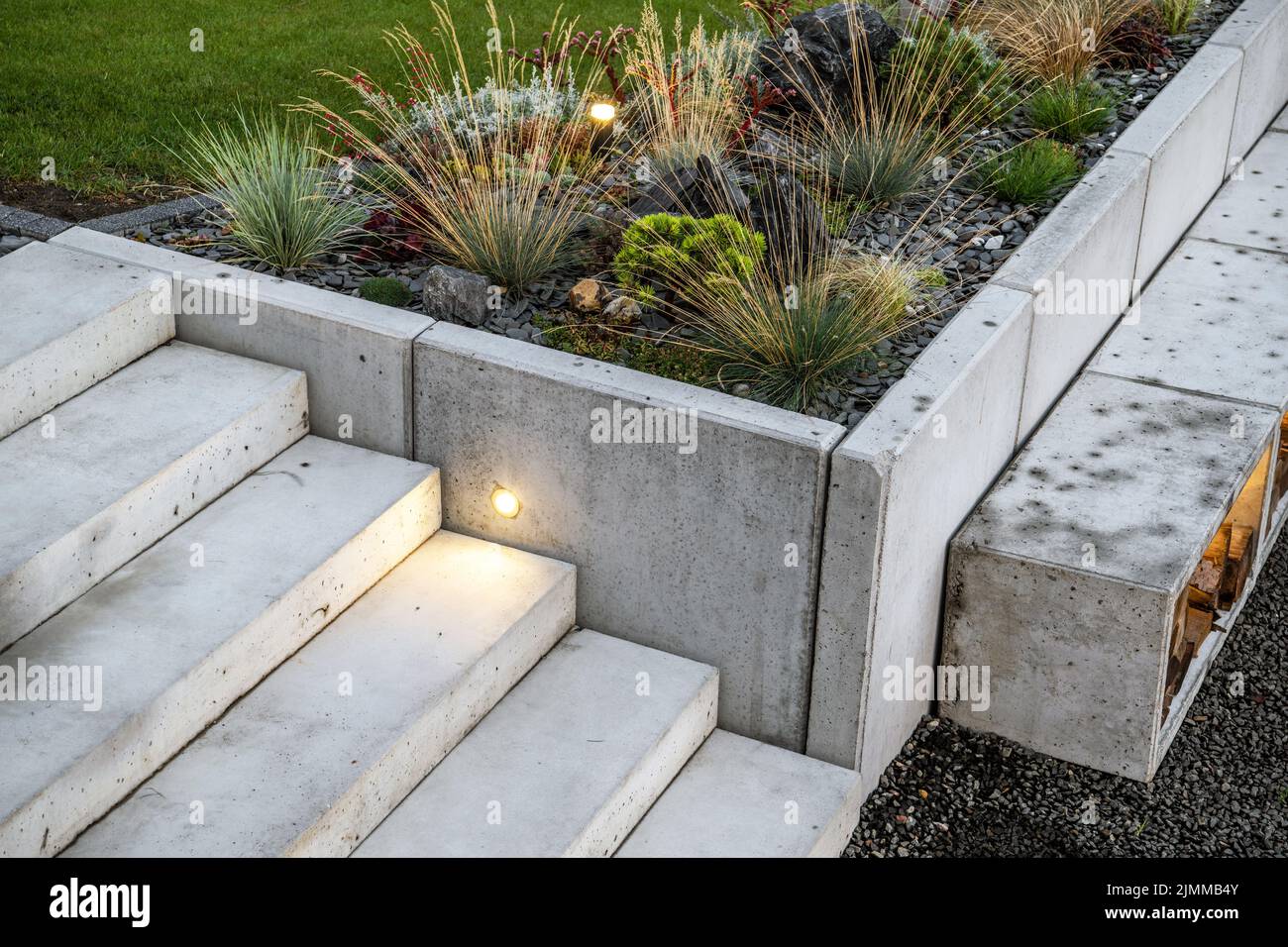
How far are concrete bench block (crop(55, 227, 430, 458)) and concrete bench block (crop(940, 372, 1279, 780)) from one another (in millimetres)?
1726

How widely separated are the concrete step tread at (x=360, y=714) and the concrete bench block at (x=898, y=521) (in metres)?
0.85

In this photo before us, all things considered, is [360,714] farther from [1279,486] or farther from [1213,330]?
[1213,330]

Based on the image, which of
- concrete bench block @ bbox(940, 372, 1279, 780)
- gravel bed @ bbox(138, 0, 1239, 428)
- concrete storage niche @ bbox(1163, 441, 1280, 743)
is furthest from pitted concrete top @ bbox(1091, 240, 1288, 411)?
gravel bed @ bbox(138, 0, 1239, 428)

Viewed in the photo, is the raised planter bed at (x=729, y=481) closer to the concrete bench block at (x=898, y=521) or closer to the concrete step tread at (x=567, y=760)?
the concrete bench block at (x=898, y=521)

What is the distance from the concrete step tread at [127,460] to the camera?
378 centimetres

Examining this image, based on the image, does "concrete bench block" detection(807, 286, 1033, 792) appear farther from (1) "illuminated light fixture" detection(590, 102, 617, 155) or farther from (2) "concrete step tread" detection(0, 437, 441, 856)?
(1) "illuminated light fixture" detection(590, 102, 617, 155)

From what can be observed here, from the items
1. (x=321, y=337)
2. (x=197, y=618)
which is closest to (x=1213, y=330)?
(x=321, y=337)

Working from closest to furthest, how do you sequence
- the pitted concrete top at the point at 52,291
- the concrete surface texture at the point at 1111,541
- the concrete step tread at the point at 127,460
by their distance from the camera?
the concrete step tread at the point at 127,460
the concrete surface texture at the point at 1111,541
the pitted concrete top at the point at 52,291

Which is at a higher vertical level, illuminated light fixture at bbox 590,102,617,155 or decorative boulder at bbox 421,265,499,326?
illuminated light fixture at bbox 590,102,617,155

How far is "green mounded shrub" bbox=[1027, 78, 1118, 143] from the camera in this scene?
5965 millimetres

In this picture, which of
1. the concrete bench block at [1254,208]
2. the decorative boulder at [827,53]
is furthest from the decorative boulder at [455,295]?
the concrete bench block at [1254,208]

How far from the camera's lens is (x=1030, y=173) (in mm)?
5426

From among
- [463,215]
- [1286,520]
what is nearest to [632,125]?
[463,215]

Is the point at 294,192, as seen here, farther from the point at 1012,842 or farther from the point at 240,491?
the point at 1012,842
